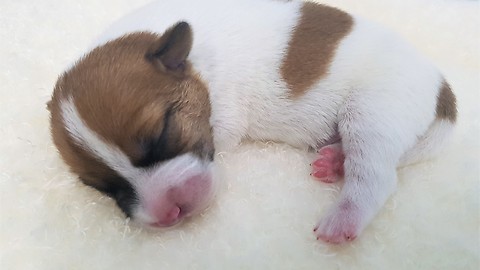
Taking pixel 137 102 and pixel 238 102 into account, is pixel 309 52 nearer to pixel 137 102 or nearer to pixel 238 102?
pixel 238 102

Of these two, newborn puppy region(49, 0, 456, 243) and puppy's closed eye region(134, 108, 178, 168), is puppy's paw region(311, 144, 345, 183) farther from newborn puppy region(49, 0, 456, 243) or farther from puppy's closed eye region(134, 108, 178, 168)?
puppy's closed eye region(134, 108, 178, 168)

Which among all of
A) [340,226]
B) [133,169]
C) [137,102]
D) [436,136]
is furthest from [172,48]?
[436,136]

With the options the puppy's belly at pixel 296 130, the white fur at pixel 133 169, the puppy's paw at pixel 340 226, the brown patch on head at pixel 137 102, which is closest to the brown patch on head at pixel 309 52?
the puppy's belly at pixel 296 130

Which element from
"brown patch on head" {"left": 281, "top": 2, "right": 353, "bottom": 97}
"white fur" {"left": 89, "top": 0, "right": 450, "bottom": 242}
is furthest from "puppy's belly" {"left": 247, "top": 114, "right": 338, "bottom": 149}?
"brown patch on head" {"left": 281, "top": 2, "right": 353, "bottom": 97}

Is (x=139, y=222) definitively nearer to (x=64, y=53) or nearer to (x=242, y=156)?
(x=242, y=156)

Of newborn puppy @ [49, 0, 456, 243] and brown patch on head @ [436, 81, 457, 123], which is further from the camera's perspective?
brown patch on head @ [436, 81, 457, 123]

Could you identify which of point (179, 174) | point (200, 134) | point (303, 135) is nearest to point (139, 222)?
point (179, 174)
